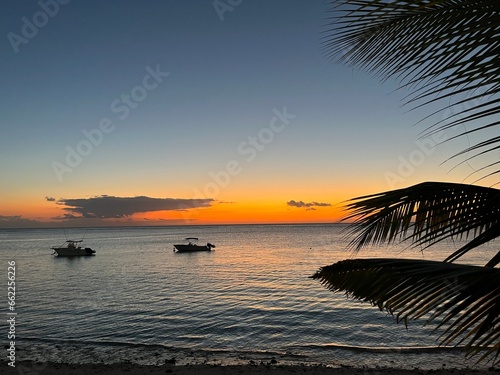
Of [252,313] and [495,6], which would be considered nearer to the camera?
[495,6]

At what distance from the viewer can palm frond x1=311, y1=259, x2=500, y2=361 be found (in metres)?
1.56

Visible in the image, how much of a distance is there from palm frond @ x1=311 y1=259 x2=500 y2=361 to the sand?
461 inches

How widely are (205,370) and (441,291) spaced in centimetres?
1305

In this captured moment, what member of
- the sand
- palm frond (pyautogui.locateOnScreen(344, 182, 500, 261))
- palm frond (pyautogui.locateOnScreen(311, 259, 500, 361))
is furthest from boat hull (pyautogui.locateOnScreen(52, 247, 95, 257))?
palm frond (pyautogui.locateOnScreen(311, 259, 500, 361))

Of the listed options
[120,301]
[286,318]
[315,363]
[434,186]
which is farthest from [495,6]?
[120,301]

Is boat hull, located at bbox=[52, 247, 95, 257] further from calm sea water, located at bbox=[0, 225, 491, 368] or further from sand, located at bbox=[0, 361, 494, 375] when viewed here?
sand, located at bbox=[0, 361, 494, 375]

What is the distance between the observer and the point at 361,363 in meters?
14.7

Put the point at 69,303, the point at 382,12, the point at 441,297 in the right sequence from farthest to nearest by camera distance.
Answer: the point at 69,303 < the point at 382,12 < the point at 441,297

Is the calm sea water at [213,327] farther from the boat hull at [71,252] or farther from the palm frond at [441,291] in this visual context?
the boat hull at [71,252]

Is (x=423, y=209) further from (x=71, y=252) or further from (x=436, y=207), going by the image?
(x=71, y=252)

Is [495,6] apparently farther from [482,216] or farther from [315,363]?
[315,363]

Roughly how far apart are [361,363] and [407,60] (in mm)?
14952

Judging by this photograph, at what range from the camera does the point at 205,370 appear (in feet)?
43.2

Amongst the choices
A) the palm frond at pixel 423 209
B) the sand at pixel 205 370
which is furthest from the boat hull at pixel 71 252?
the palm frond at pixel 423 209
